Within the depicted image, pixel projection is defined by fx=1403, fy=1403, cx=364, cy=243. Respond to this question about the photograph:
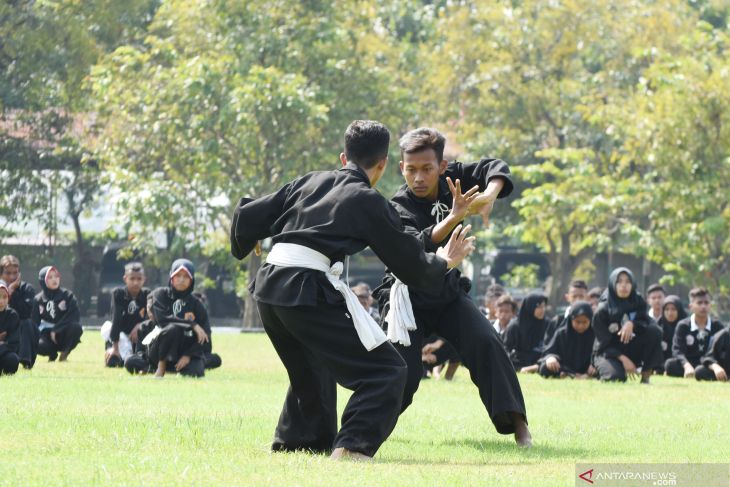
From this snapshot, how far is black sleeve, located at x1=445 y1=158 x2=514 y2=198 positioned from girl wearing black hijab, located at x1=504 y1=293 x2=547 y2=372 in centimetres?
925

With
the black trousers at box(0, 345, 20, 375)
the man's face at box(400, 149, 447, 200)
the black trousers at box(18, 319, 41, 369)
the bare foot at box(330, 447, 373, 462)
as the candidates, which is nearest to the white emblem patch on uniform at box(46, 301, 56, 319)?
the black trousers at box(18, 319, 41, 369)

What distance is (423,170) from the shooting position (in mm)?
8297

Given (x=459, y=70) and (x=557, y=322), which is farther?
(x=459, y=70)

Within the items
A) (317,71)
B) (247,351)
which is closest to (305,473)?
(247,351)

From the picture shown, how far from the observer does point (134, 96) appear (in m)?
30.9

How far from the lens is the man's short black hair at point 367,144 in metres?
7.47

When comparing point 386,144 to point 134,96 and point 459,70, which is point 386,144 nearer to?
point 134,96

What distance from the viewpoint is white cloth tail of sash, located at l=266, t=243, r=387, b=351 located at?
720 centimetres

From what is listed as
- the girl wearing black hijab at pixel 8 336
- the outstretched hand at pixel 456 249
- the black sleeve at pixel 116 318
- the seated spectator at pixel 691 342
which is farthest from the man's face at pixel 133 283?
the outstretched hand at pixel 456 249

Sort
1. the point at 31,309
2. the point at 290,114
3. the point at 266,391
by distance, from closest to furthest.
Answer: the point at 266,391 < the point at 31,309 < the point at 290,114

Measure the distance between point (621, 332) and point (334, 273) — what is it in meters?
8.72

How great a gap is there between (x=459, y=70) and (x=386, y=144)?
1098 inches

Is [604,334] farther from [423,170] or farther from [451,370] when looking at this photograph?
[423,170]

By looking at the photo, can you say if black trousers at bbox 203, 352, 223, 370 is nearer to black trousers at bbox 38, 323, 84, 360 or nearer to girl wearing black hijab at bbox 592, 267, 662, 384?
black trousers at bbox 38, 323, 84, 360
